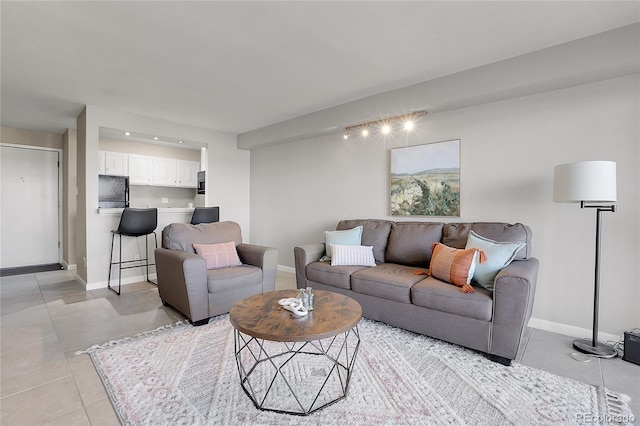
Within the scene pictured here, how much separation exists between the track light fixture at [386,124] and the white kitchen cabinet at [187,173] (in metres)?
4.07

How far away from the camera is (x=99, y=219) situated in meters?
4.18

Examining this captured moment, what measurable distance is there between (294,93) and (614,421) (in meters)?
3.67

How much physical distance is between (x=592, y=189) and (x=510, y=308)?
3.45 feet

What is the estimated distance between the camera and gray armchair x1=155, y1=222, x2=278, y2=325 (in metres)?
2.81

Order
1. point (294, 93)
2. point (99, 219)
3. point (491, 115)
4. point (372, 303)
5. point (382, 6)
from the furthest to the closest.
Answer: point (99, 219), point (294, 93), point (491, 115), point (372, 303), point (382, 6)

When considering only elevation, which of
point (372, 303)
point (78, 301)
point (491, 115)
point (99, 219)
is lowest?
point (78, 301)

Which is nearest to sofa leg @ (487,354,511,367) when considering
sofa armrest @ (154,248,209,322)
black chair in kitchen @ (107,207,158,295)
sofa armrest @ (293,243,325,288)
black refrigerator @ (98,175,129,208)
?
sofa armrest @ (293,243,325,288)

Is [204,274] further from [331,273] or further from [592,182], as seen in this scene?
[592,182]

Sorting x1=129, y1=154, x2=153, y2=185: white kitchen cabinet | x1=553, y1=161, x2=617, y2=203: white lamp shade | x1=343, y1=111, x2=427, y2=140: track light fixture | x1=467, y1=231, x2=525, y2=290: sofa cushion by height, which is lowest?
x1=467, y1=231, x2=525, y2=290: sofa cushion

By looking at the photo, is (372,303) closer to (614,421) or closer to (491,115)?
(614,421)

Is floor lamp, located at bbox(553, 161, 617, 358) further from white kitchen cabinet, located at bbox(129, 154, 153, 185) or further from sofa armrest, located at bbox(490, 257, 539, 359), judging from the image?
white kitchen cabinet, located at bbox(129, 154, 153, 185)

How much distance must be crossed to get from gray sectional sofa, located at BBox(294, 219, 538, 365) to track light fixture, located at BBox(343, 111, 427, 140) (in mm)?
1159

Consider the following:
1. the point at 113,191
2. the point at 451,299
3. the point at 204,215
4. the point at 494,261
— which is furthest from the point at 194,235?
the point at 113,191

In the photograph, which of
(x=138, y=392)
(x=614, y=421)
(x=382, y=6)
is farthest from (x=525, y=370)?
(x=382, y=6)
